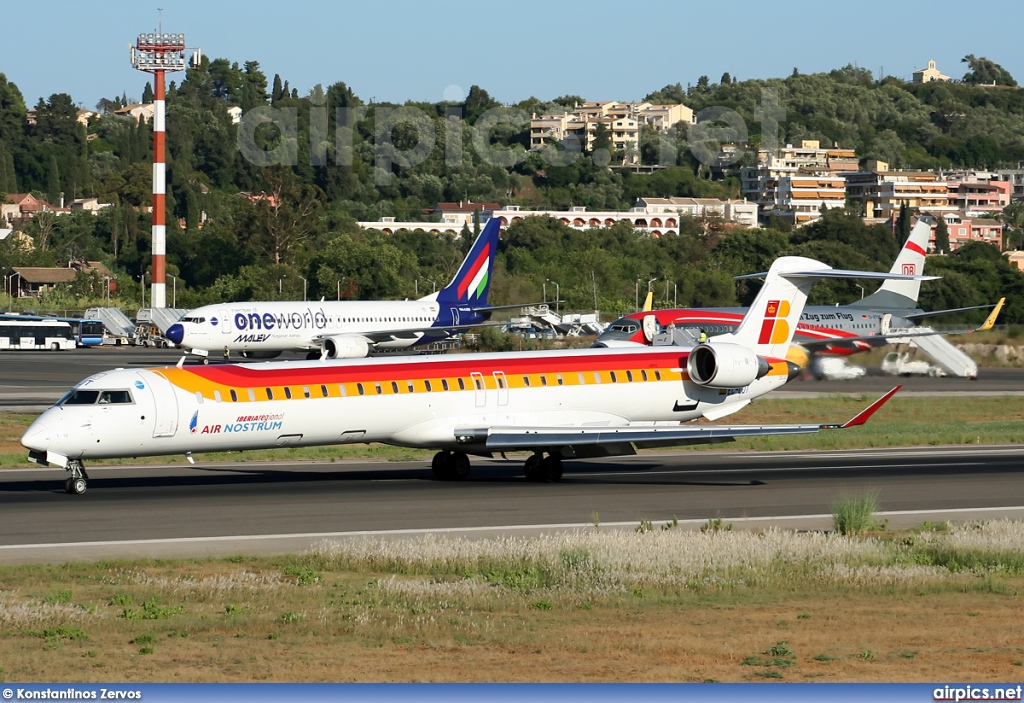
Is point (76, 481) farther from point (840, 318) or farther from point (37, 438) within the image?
point (840, 318)

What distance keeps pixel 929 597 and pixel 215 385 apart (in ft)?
48.9

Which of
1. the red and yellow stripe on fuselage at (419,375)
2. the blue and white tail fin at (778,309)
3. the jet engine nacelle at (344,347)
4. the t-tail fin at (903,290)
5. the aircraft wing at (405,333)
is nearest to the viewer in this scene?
the red and yellow stripe on fuselage at (419,375)

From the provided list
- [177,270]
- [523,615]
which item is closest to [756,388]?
[523,615]

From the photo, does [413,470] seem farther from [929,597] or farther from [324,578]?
[929,597]

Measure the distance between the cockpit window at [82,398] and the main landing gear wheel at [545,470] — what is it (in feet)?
31.1

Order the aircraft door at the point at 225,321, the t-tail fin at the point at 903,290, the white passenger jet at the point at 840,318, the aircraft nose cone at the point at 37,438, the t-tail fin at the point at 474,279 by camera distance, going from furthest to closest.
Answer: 1. the t-tail fin at the point at 474,279
2. the t-tail fin at the point at 903,290
3. the aircraft door at the point at 225,321
4. the white passenger jet at the point at 840,318
5. the aircraft nose cone at the point at 37,438

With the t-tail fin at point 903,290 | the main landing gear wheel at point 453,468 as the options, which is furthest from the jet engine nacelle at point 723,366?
the t-tail fin at point 903,290

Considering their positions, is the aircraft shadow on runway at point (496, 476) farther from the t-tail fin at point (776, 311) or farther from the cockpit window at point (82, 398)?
the t-tail fin at point (776, 311)

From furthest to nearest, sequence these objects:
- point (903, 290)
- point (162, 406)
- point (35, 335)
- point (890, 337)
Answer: point (35, 335)
point (903, 290)
point (890, 337)
point (162, 406)

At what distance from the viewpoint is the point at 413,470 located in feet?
111

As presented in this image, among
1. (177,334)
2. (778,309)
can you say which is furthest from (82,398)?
(177,334)

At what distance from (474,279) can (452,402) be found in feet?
151

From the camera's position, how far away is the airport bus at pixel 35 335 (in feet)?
334

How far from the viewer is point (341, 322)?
7119 cm
